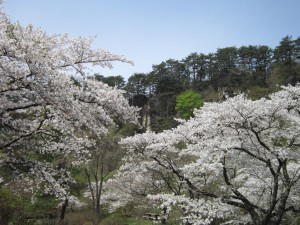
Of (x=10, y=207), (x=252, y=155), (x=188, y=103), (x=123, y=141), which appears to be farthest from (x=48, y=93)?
(x=188, y=103)

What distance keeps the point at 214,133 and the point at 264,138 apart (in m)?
1.71

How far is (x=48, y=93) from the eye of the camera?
19.9 ft

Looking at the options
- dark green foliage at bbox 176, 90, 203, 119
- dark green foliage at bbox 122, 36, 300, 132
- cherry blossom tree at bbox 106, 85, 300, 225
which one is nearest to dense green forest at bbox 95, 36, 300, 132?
dark green foliage at bbox 122, 36, 300, 132

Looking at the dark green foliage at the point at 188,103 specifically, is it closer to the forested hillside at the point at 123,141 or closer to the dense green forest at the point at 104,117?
the dense green forest at the point at 104,117

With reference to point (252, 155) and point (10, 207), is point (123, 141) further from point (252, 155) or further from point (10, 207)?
point (252, 155)

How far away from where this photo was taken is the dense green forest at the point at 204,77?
50.0 m

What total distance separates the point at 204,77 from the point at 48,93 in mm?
54986

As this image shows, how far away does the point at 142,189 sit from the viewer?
65.5ft

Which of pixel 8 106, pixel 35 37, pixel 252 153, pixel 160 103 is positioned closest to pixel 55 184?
pixel 8 106

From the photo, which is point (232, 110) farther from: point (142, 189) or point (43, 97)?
point (142, 189)

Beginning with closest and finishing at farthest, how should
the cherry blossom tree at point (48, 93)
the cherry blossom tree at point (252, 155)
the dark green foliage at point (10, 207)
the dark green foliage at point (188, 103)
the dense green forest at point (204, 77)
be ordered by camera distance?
1. the cherry blossom tree at point (48, 93)
2. the dark green foliage at point (10, 207)
3. the cherry blossom tree at point (252, 155)
4. the dark green foliage at point (188, 103)
5. the dense green forest at point (204, 77)

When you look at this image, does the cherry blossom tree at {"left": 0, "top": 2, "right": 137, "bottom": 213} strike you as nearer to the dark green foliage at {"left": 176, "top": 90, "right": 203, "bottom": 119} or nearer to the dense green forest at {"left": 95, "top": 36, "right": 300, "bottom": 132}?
the dark green foliage at {"left": 176, "top": 90, "right": 203, "bottom": 119}

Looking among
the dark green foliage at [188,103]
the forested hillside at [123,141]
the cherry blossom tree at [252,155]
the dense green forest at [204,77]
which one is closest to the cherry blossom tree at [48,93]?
the forested hillside at [123,141]

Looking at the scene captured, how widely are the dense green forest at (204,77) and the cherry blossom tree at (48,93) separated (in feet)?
122
